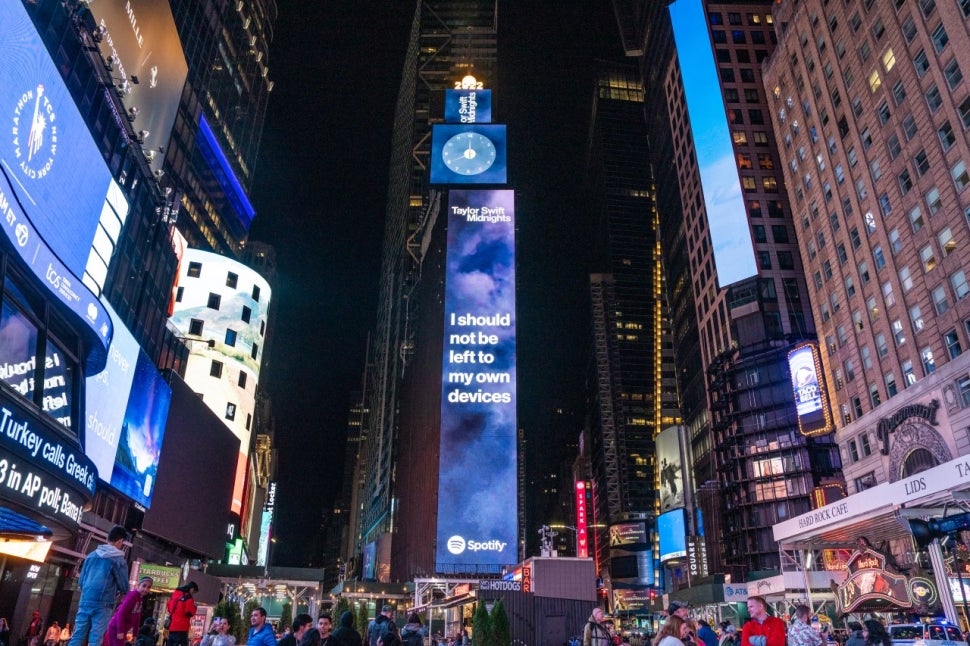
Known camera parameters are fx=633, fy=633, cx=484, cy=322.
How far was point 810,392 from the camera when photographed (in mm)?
55469

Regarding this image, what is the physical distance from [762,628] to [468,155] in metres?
47.7

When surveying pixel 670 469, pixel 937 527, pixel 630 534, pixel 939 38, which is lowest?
pixel 937 527

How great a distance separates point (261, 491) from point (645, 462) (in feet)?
277

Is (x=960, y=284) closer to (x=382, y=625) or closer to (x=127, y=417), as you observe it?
(x=382, y=625)

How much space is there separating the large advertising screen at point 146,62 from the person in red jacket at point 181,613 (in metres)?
23.8

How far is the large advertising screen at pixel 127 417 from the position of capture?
23609 mm

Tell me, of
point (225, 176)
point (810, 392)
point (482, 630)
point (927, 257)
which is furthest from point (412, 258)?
point (482, 630)

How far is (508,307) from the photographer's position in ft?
160

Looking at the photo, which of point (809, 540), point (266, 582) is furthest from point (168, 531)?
point (809, 540)

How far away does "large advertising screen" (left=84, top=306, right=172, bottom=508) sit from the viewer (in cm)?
2361

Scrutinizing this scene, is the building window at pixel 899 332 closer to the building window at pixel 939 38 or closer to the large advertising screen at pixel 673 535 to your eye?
the building window at pixel 939 38

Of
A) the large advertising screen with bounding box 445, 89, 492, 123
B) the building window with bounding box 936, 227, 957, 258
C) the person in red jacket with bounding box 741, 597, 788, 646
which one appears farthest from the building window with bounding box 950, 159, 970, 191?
the person in red jacket with bounding box 741, 597, 788, 646

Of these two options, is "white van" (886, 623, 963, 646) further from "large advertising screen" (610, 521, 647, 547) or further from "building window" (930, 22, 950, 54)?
"large advertising screen" (610, 521, 647, 547)

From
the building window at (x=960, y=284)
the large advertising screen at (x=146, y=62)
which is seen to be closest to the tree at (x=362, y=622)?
the large advertising screen at (x=146, y=62)
